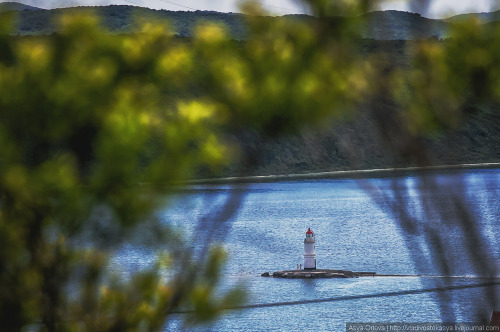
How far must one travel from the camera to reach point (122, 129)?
284cm

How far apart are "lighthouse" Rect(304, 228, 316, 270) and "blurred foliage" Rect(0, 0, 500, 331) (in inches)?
791

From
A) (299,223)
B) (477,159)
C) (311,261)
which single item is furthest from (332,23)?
(477,159)

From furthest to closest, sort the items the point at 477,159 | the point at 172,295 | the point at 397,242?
the point at 477,159, the point at 397,242, the point at 172,295

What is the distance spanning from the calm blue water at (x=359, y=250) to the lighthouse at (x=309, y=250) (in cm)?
53

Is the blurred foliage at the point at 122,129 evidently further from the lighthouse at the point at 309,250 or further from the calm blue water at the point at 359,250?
the lighthouse at the point at 309,250

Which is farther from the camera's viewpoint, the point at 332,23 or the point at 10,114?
the point at 332,23

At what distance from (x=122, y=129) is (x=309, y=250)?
21672mm

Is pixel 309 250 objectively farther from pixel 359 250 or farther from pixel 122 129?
pixel 122 129

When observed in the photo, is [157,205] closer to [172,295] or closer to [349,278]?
[172,295]

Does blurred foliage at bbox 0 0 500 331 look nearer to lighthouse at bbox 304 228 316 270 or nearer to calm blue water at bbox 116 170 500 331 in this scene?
calm blue water at bbox 116 170 500 331

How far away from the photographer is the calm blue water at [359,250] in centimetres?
365

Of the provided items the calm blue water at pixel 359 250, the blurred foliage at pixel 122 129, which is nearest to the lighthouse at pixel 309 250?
the calm blue water at pixel 359 250

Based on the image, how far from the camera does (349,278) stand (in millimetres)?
27109

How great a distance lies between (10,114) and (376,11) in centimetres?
134
